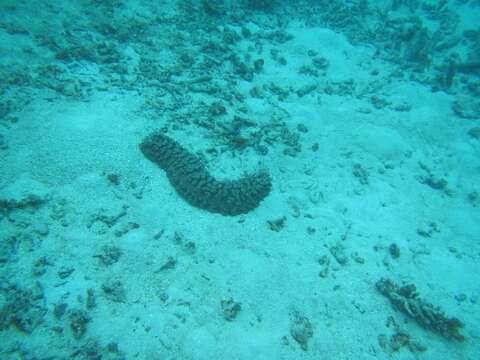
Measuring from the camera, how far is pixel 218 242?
4.70 metres

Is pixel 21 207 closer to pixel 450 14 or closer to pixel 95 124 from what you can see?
pixel 95 124

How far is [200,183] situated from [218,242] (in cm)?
101

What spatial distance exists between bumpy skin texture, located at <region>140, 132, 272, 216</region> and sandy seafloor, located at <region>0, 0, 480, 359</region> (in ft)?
0.61

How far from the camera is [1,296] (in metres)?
3.56

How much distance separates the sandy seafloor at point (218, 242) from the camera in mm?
Result: 3787

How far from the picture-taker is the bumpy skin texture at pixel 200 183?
487cm

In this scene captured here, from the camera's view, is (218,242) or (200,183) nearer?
(218,242)

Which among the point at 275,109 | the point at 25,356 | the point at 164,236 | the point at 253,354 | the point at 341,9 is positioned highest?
the point at 341,9

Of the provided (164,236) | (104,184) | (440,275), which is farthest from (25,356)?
(440,275)

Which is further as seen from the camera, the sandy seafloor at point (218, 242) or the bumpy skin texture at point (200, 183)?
the bumpy skin texture at point (200, 183)

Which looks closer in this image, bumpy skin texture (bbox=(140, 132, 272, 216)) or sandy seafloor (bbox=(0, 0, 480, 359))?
sandy seafloor (bbox=(0, 0, 480, 359))

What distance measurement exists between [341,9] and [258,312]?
1194cm

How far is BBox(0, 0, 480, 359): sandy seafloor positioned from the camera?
379 centimetres

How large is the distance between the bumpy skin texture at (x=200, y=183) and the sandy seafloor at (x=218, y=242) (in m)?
0.19
